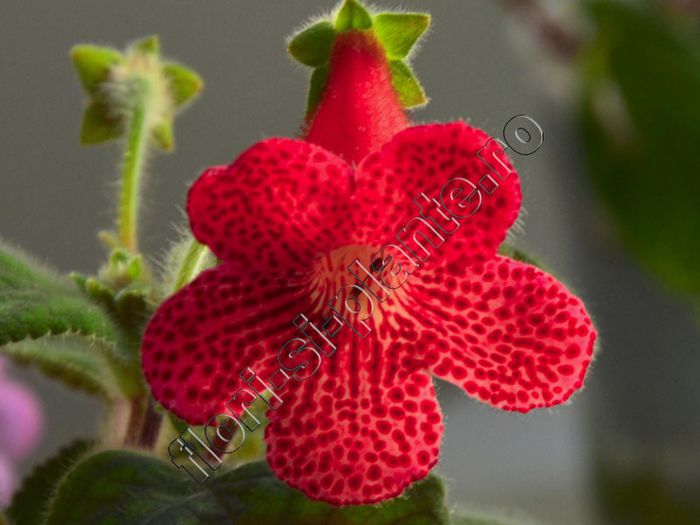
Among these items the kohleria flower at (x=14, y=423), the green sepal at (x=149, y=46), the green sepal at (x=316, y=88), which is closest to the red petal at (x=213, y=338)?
Answer: the green sepal at (x=316, y=88)

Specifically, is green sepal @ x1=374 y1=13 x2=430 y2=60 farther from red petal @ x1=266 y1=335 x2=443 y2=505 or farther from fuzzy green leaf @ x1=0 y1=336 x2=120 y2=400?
fuzzy green leaf @ x1=0 y1=336 x2=120 y2=400

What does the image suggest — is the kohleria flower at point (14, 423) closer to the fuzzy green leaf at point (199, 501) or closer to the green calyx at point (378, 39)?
the fuzzy green leaf at point (199, 501)

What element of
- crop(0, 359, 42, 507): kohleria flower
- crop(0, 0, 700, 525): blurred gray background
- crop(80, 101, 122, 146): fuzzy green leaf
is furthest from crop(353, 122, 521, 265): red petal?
crop(0, 359, 42, 507): kohleria flower

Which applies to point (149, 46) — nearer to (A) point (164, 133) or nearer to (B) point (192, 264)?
(A) point (164, 133)

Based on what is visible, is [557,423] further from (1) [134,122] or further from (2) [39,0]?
A: (1) [134,122]

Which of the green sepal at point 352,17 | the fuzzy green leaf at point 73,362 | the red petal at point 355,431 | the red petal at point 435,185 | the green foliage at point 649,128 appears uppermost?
the green foliage at point 649,128

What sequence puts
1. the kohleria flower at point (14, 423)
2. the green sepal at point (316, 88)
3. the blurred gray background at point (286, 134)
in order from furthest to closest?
the blurred gray background at point (286, 134)
the kohleria flower at point (14, 423)
the green sepal at point (316, 88)

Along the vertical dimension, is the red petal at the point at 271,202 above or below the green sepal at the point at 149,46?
below
